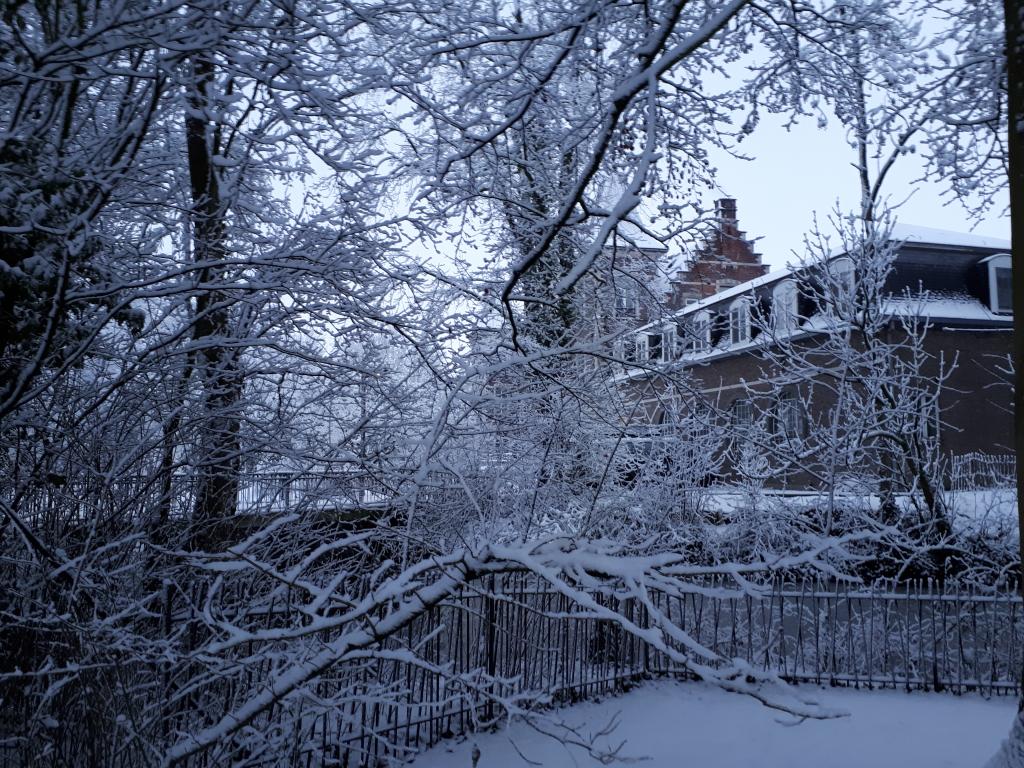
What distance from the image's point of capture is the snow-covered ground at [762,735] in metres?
7.02

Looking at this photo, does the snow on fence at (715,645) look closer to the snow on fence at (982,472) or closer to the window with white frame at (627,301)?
the snow on fence at (982,472)

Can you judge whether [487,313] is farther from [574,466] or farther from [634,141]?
[574,466]

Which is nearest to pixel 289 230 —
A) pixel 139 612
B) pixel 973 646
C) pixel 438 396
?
pixel 139 612

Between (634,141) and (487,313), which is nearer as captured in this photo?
(634,141)

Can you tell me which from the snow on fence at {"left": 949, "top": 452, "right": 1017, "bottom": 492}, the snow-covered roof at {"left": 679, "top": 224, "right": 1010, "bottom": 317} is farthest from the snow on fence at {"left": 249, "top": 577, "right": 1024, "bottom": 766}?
the snow-covered roof at {"left": 679, "top": 224, "right": 1010, "bottom": 317}

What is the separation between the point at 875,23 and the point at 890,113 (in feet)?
5.15

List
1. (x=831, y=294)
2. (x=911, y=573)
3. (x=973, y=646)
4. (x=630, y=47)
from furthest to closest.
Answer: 1. (x=831, y=294)
2. (x=911, y=573)
3. (x=973, y=646)
4. (x=630, y=47)

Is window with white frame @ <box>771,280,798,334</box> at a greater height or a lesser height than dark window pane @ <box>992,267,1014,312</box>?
lesser

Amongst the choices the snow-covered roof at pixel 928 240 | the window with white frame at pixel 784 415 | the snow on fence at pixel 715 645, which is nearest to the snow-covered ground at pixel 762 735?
the snow on fence at pixel 715 645

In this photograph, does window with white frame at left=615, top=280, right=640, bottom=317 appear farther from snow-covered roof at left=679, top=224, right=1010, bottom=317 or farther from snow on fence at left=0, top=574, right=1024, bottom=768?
snow-covered roof at left=679, top=224, right=1010, bottom=317

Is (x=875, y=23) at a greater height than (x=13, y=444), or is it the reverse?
(x=875, y=23)

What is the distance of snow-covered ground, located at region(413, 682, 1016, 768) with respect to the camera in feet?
23.0

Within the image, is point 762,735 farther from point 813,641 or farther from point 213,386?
point 213,386

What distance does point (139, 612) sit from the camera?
3.90 meters
